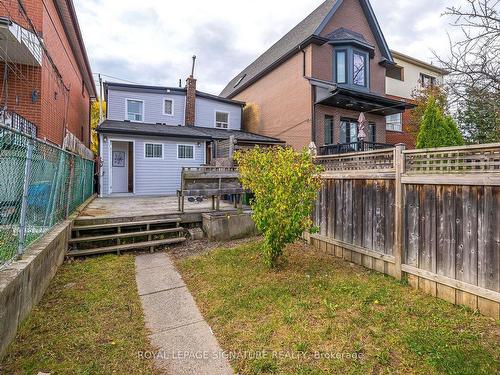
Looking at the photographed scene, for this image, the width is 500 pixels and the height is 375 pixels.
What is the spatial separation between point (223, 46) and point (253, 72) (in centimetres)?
Result: 559

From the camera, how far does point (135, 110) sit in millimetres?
15195

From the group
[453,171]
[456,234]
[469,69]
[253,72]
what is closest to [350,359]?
[456,234]

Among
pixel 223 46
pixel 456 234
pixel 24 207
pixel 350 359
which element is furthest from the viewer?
pixel 223 46

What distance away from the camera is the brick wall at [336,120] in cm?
1331

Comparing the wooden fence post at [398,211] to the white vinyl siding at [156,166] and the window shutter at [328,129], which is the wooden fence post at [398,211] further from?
the white vinyl siding at [156,166]

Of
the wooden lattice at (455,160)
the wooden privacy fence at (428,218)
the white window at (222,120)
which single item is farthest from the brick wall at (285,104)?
the wooden lattice at (455,160)

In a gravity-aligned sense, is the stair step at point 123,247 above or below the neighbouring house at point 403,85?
below

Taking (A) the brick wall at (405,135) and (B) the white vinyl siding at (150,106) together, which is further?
(A) the brick wall at (405,135)

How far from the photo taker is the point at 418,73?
63.3ft

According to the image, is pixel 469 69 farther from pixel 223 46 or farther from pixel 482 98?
pixel 223 46

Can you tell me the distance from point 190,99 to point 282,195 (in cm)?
1359

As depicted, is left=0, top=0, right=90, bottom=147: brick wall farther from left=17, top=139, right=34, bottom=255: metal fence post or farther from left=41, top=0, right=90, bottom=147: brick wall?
left=17, top=139, right=34, bottom=255: metal fence post

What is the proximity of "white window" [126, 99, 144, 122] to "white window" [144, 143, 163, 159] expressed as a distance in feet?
9.57

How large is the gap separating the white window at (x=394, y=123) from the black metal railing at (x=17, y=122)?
1798 cm
